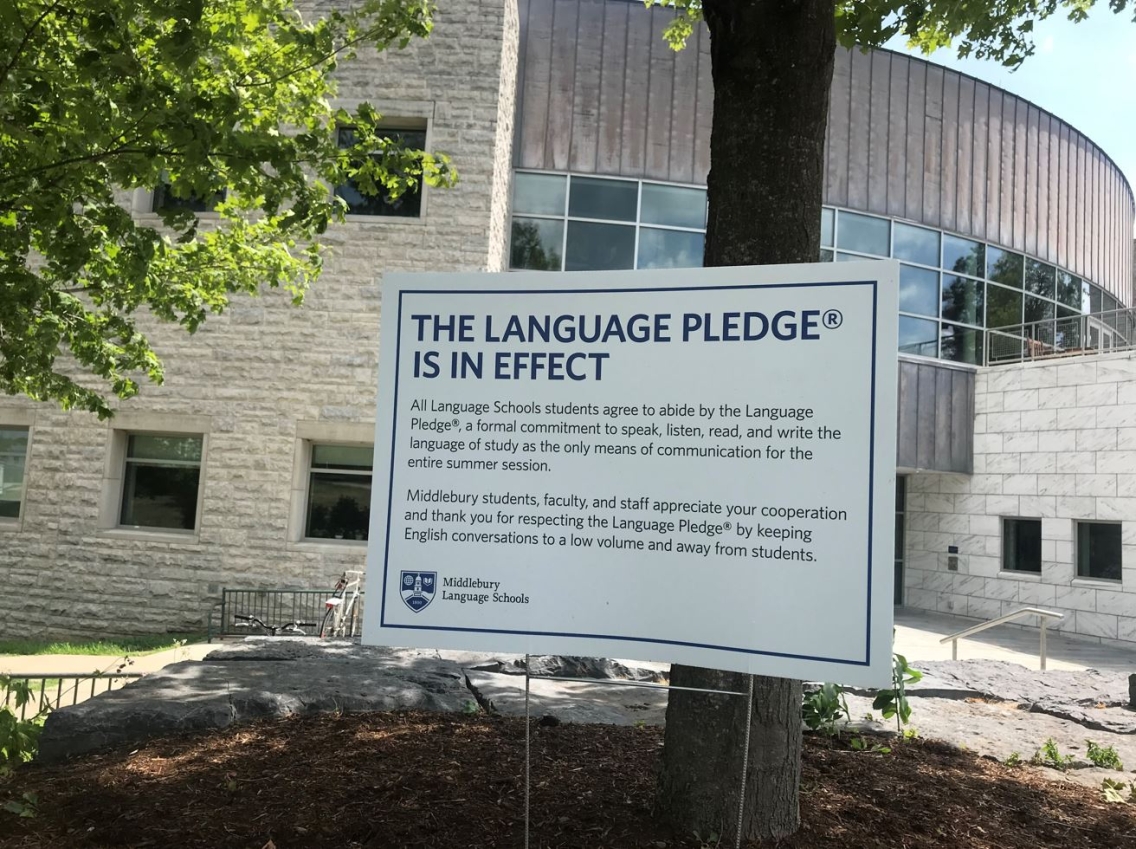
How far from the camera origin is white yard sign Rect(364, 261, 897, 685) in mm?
2537

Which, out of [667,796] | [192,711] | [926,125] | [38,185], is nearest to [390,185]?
[38,185]

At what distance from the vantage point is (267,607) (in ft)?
40.1

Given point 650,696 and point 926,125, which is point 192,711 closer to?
point 650,696

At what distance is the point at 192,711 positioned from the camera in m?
4.32

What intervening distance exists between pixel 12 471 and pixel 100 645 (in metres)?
3.78

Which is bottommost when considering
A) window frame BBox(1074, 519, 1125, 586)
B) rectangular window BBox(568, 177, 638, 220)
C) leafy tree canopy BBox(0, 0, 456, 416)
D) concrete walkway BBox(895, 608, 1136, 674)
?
concrete walkway BBox(895, 608, 1136, 674)

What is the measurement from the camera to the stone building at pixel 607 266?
12.6m

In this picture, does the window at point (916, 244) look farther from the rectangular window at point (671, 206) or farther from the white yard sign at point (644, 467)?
the white yard sign at point (644, 467)

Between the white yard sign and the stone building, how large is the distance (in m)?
9.90

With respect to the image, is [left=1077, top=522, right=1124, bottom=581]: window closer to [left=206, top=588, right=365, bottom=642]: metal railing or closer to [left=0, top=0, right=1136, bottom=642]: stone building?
[left=0, top=0, right=1136, bottom=642]: stone building

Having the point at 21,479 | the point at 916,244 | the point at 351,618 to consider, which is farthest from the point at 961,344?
the point at 21,479

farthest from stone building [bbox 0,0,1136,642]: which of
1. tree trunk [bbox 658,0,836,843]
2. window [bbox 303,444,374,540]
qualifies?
tree trunk [bbox 658,0,836,843]

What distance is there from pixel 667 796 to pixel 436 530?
4.32 ft

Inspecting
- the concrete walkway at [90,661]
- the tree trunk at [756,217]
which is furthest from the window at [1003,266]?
the tree trunk at [756,217]
